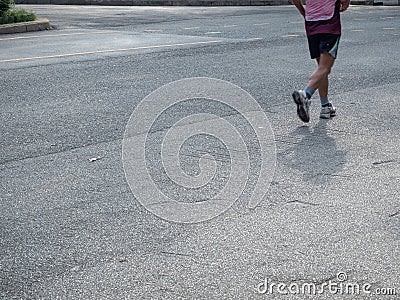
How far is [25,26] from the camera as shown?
16.2 meters

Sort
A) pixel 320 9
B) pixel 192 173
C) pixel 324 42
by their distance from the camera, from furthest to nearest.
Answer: pixel 324 42, pixel 320 9, pixel 192 173

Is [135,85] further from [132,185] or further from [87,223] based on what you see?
[87,223]

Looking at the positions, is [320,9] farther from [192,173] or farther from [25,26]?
[25,26]

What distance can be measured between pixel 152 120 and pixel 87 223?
9.24 ft

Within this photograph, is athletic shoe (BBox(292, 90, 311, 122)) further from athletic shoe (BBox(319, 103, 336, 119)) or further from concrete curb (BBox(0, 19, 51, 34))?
concrete curb (BBox(0, 19, 51, 34))

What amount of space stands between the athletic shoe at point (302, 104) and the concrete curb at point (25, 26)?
9877 millimetres

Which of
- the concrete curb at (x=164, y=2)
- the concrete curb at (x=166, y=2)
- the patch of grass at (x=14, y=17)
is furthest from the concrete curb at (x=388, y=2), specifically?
the patch of grass at (x=14, y=17)

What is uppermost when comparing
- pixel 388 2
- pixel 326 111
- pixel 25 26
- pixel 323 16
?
pixel 323 16

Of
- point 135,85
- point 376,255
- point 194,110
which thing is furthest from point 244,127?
point 376,255

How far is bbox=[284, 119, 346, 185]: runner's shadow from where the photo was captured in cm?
571

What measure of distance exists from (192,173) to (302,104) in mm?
1871

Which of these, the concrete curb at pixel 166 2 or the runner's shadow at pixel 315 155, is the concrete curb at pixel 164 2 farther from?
the runner's shadow at pixel 315 155

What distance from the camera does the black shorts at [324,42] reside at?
7.28 metres

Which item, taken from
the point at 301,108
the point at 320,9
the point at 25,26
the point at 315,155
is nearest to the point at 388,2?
the point at 25,26
